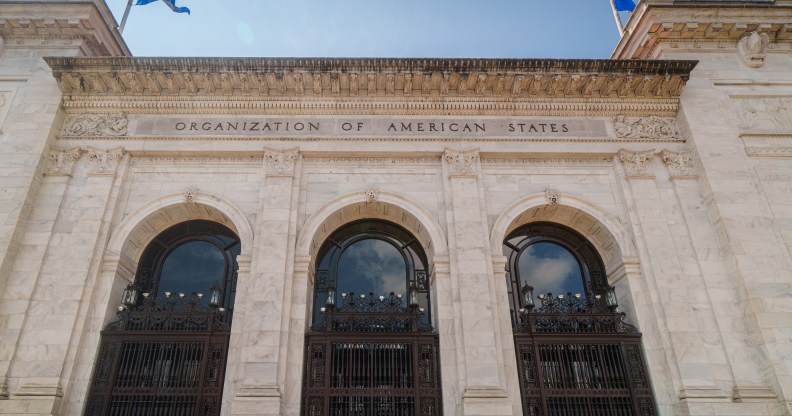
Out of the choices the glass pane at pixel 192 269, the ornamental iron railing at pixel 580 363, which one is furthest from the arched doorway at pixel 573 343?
the glass pane at pixel 192 269

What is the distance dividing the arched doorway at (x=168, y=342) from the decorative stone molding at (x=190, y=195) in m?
1.57

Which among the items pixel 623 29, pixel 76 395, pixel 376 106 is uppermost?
pixel 623 29

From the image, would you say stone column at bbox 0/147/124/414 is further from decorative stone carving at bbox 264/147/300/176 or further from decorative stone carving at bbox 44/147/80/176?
decorative stone carving at bbox 264/147/300/176

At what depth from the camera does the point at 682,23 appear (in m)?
14.1

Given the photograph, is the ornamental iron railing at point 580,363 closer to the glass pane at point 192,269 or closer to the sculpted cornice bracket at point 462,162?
the sculpted cornice bracket at point 462,162

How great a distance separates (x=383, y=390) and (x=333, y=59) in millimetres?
8174

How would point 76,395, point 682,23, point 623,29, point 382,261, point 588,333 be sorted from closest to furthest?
point 76,395
point 588,333
point 382,261
point 682,23
point 623,29

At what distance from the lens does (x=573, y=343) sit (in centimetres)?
1139

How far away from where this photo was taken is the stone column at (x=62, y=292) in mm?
10219

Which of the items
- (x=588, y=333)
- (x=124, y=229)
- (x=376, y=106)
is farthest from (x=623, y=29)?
(x=124, y=229)

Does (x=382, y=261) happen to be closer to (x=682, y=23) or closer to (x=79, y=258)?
(x=79, y=258)

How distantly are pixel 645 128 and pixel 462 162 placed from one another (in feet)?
16.6

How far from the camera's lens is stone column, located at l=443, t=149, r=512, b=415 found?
1020 centimetres

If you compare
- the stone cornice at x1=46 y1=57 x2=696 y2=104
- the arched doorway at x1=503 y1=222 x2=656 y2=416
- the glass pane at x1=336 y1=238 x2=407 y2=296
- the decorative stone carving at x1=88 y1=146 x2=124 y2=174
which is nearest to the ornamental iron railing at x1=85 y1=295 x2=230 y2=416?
the glass pane at x1=336 y1=238 x2=407 y2=296
